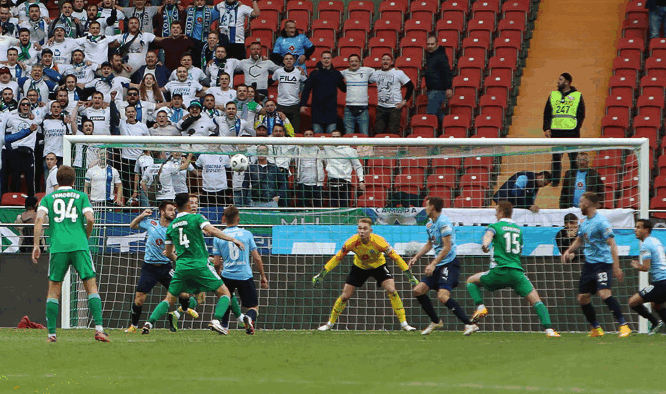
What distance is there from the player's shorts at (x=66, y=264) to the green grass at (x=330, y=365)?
75cm

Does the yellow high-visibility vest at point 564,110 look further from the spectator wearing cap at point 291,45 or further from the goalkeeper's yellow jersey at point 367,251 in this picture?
the spectator wearing cap at point 291,45

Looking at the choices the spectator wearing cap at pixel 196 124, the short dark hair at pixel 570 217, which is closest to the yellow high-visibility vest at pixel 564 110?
the short dark hair at pixel 570 217

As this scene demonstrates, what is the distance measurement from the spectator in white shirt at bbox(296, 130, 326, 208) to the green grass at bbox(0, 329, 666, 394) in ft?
14.7

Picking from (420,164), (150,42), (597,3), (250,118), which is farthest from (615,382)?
(597,3)

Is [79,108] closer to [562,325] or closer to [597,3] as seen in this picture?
[562,325]

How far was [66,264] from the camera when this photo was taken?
425 inches

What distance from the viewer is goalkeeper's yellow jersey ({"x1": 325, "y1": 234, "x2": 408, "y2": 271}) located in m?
13.8

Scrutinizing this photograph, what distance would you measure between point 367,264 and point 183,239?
3.11 m

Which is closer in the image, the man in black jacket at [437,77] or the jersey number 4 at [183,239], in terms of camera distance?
the jersey number 4 at [183,239]

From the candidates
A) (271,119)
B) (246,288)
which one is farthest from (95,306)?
(271,119)

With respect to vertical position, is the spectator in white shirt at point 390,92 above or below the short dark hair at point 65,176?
above

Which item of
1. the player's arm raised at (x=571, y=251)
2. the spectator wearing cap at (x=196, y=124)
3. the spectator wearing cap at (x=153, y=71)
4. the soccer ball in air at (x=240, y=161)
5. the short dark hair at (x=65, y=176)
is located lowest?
the player's arm raised at (x=571, y=251)

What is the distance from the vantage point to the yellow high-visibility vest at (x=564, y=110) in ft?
54.7

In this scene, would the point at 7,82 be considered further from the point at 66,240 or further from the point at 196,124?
the point at 66,240
